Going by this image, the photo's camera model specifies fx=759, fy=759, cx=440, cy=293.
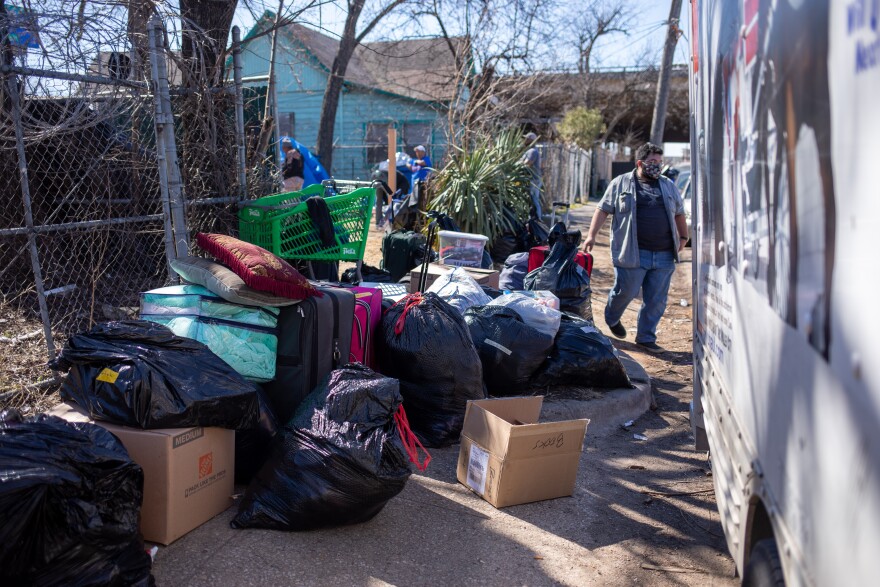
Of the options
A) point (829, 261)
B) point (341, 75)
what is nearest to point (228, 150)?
point (829, 261)

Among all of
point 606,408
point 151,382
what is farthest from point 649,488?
point 151,382

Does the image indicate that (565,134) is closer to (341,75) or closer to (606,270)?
(341,75)

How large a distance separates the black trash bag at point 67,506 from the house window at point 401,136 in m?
22.5

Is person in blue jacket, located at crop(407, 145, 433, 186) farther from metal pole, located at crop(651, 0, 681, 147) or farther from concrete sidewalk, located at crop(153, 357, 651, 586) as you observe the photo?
concrete sidewalk, located at crop(153, 357, 651, 586)

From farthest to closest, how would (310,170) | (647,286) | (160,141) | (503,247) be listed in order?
(310,170), (503,247), (647,286), (160,141)

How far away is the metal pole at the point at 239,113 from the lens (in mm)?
5449

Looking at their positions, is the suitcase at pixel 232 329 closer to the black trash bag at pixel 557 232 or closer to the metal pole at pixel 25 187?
the metal pole at pixel 25 187

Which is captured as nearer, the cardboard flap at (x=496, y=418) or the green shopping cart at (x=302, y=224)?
the cardboard flap at (x=496, y=418)

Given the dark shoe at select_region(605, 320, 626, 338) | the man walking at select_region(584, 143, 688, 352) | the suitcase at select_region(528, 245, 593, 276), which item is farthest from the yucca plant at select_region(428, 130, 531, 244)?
the man walking at select_region(584, 143, 688, 352)

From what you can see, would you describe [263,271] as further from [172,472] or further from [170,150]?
[170,150]

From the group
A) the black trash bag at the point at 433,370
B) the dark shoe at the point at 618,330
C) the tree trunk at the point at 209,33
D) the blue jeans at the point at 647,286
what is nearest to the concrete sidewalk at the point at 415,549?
the black trash bag at the point at 433,370

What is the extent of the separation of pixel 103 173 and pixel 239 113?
1043mm

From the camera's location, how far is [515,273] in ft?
24.5

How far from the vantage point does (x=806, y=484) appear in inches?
64.1
